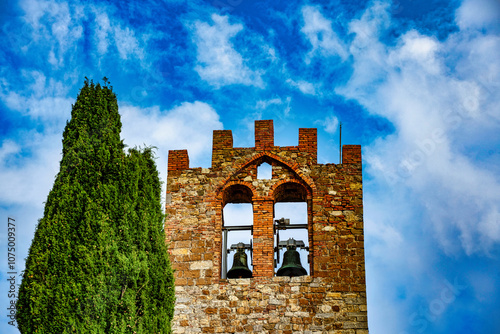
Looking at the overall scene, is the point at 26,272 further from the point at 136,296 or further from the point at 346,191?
the point at 346,191

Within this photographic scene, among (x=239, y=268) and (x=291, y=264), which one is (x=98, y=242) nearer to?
(x=239, y=268)

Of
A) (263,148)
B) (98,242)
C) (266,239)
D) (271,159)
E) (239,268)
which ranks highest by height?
(263,148)

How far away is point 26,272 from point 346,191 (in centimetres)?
760

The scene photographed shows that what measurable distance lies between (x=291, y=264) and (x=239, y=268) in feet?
3.40

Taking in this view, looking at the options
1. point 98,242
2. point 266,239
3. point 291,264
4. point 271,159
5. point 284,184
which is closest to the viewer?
point 98,242

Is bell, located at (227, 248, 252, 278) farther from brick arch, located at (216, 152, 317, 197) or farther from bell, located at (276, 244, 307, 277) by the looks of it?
brick arch, located at (216, 152, 317, 197)

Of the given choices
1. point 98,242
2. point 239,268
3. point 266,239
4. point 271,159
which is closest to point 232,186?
point 271,159

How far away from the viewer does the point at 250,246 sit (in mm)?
17547

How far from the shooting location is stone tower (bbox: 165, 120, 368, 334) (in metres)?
16.5

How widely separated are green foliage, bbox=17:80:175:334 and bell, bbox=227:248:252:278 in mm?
3482

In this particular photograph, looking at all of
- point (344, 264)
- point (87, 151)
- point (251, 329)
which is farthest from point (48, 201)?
point (344, 264)

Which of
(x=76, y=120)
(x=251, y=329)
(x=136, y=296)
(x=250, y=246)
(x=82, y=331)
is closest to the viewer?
(x=82, y=331)

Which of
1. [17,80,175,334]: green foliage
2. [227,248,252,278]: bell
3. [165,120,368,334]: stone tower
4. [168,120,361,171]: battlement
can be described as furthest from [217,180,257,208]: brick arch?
[17,80,175,334]: green foliage

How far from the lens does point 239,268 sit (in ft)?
56.7
